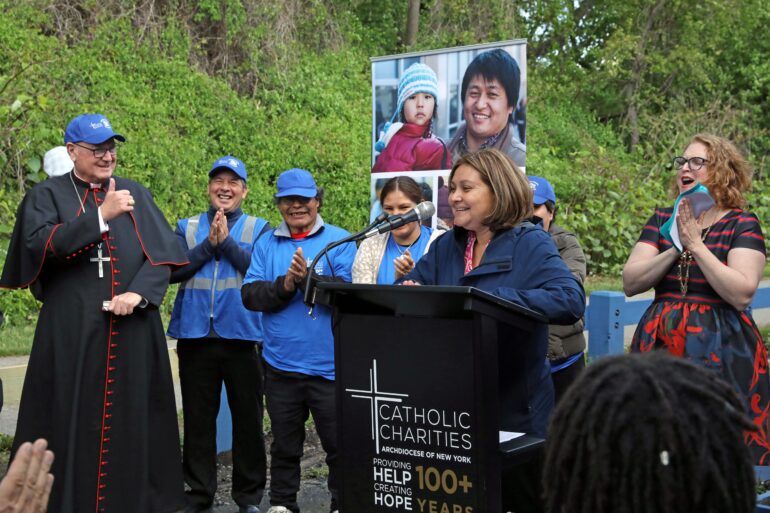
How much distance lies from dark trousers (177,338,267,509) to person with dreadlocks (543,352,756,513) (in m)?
4.52

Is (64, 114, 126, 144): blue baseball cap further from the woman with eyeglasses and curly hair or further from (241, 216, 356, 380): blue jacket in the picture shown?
the woman with eyeglasses and curly hair

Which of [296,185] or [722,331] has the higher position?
[296,185]

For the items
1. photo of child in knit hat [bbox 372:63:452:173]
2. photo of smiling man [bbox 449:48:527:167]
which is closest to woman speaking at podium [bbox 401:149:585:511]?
photo of smiling man [bbox 449:48:527:167]

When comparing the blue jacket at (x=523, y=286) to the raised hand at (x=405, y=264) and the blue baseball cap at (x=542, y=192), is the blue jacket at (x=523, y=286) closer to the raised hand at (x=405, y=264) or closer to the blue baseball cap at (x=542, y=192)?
the raised hand at (x=405, y=264)

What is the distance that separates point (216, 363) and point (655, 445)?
4735mm

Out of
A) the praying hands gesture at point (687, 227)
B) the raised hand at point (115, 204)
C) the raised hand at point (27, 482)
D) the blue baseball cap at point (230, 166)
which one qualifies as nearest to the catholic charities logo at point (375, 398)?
the raised hand at point (27, 482)

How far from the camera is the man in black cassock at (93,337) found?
544cm

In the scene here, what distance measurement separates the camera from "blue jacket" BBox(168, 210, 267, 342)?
6156mm

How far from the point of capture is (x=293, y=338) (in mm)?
5855

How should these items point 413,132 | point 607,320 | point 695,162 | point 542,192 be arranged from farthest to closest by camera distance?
point 607,320 < point 413,132 < point 542,192 < point 695,162

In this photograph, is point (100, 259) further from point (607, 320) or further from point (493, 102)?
point (607, 320)

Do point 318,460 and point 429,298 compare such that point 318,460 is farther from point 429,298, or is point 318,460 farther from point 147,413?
point 429,298

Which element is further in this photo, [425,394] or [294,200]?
[294,200]

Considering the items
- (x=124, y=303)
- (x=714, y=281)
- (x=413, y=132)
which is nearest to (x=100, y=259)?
(x=124, y=303)
